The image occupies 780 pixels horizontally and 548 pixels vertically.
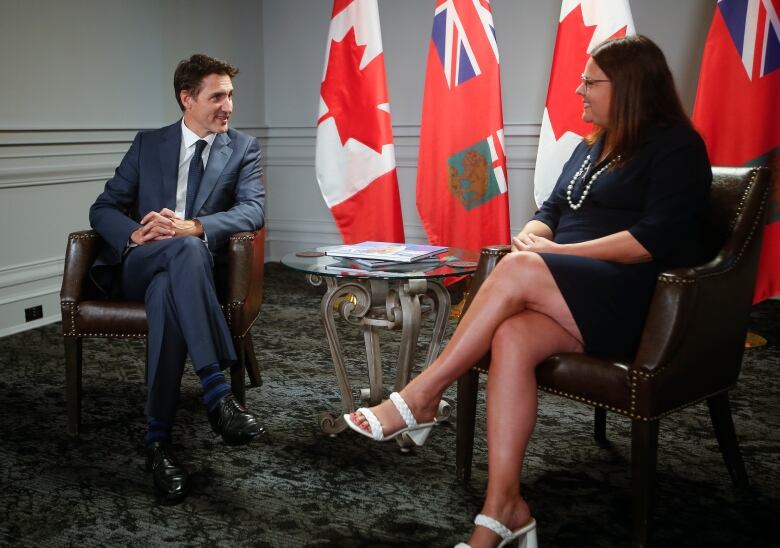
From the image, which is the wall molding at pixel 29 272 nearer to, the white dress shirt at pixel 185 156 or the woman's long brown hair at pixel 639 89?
the white dress shirt at pixel 185 156

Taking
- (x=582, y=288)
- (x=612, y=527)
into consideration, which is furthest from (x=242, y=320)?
(x=612, y=527)

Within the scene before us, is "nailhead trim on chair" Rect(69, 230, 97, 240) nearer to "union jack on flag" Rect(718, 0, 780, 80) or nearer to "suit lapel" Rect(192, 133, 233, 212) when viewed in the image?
"suit lapel" Rect(192, 133, 233, 212)

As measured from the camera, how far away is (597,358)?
1896mm

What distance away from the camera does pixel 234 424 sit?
7.09ft

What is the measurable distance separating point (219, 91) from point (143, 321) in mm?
859

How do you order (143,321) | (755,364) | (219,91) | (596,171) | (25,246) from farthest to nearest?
(25,246) < (755,364) < (219,91) < (143,321) < (596,171)

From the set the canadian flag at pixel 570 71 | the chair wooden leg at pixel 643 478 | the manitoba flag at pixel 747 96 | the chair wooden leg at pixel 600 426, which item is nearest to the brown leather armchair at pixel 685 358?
the chair wooden leg at pixel 643 478

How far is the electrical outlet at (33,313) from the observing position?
400cm

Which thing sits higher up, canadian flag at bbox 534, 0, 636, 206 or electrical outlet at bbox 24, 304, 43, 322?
canadian flag at bbox 534, 0, 636, 206

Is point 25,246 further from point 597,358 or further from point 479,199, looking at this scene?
point 597,358

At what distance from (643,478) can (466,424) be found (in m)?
0.56

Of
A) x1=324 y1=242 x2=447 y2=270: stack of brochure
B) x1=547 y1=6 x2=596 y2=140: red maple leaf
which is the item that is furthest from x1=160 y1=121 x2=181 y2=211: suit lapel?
x1=547 y1=6 x2=596 y2=140: red maple leaf

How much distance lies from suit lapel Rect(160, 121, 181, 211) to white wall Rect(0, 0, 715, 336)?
57.1 inches

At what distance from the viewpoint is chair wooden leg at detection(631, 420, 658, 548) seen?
1.79 meters
